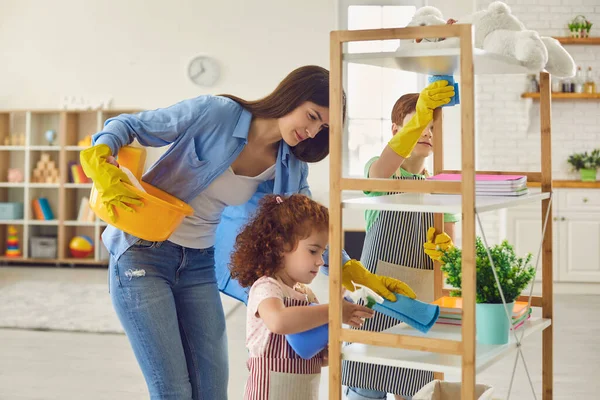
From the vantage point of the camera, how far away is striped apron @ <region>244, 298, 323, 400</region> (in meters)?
1.88

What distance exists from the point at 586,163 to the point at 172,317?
5425mm

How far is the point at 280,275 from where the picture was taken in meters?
1.94

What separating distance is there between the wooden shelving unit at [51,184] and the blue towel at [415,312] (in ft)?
19.8

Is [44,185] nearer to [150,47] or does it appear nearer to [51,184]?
[51,184]

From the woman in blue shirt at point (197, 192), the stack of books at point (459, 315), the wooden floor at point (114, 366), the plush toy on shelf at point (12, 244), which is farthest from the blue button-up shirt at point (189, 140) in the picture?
the plush toy on shelf at point (12, 244)

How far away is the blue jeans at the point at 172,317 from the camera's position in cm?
200

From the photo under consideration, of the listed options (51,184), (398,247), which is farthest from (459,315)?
(51,184)

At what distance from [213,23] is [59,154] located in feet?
6.76

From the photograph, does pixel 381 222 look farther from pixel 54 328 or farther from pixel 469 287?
pixel 54 328

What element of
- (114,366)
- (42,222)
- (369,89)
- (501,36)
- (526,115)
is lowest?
(114,366)

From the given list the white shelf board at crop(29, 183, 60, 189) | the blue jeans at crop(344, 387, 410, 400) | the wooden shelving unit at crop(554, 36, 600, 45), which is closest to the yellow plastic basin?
the blue jeans at crop(344, 387, 410, 400)

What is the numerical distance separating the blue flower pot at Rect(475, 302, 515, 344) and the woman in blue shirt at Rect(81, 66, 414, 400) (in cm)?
36

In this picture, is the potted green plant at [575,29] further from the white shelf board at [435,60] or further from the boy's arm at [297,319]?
the boy's arm at [297,319]

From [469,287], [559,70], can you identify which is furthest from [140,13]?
[469,287]
